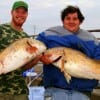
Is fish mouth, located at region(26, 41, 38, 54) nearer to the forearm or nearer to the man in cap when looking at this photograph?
the forearm

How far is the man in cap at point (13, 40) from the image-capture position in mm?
7117

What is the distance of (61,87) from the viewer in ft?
22.7

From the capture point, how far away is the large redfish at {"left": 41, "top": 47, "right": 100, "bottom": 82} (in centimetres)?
678

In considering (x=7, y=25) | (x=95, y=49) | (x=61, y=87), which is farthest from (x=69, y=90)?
(x=7, y=25)

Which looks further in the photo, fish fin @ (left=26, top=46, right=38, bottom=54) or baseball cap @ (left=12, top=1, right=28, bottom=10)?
baseball cap @ (left=12, top=1, right=28, bottom=10)

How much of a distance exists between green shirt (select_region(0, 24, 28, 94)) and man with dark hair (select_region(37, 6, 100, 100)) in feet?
1.19

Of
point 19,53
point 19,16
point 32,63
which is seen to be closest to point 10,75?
point 32,63

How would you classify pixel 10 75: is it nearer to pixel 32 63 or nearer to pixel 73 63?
pixel 32 63

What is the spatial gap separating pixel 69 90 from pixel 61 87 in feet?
0.36

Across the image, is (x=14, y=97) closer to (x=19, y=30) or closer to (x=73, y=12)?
(x=19, y=30)

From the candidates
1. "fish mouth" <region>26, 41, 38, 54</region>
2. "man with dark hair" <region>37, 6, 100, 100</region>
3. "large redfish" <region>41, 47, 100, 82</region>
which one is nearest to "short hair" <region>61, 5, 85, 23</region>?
"man with dark hair" <region>37, 6, 100, 100</region>

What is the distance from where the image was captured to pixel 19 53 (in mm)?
6738

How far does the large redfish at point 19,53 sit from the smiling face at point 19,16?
0.48 m

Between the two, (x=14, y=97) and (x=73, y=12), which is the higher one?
(x=73, y=12)
